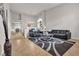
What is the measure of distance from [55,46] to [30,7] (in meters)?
0.74

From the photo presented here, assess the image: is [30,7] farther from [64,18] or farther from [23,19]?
[64,18]

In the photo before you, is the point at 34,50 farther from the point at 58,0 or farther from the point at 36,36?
the point at 58,0

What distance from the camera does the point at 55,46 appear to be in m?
2.34

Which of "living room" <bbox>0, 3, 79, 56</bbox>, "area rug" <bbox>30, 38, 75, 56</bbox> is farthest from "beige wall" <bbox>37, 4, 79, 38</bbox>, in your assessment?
"area rug" <bbox>30, 38, 75, 56</bbox>

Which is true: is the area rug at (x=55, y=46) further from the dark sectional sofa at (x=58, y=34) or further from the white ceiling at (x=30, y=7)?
the white ceiling at (x=30, y=7)

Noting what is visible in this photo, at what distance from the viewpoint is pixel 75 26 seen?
7.61 feet

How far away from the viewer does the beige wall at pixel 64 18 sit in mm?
2300

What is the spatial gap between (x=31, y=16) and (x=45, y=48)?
562 millimetres

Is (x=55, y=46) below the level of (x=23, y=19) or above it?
below

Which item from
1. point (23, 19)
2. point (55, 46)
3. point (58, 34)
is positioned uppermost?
point (23, 19)

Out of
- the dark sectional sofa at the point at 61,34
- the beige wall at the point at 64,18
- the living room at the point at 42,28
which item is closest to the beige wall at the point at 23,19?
the living room at the point at 42,28

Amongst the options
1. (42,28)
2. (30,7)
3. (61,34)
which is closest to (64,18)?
(61,34)

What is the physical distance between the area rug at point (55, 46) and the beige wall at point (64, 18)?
0.18 m

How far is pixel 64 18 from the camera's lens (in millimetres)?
2332
